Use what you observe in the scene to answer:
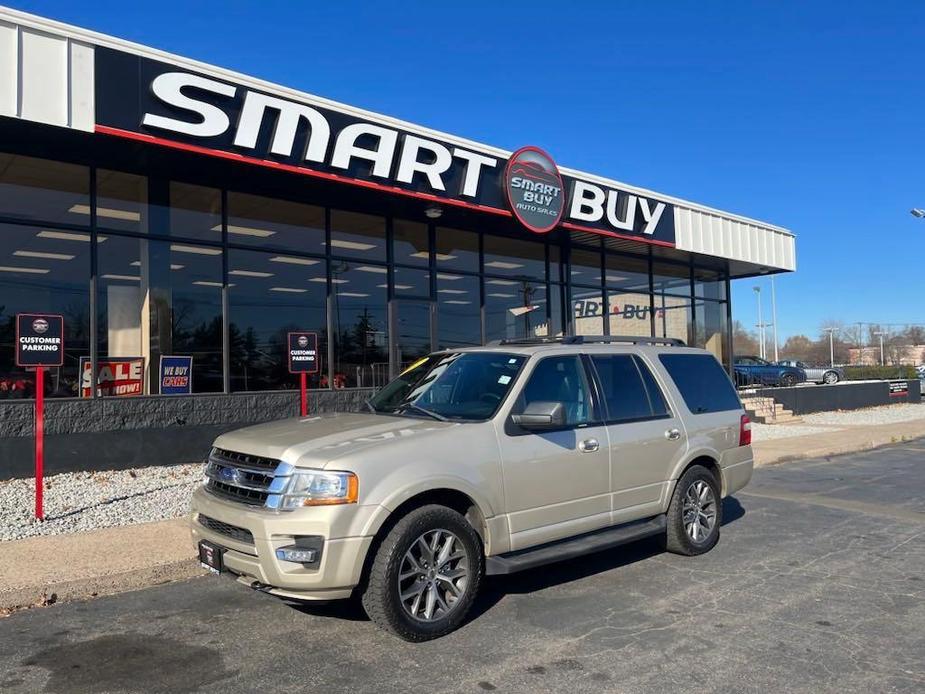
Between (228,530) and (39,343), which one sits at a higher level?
(39,343)

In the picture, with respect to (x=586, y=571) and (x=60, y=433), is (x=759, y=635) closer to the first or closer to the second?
(x=586, y=571)

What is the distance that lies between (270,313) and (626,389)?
25.4 ft

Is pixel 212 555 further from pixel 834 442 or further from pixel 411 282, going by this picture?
pixel 834 442

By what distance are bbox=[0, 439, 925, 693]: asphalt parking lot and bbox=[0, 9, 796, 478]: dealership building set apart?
5794 mm

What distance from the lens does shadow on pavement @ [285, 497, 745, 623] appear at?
16.2 ft

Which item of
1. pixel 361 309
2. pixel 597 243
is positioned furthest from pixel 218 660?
pixel 597 243

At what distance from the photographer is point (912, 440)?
1655 centimetres

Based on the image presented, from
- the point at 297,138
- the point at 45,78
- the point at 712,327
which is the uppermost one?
the point at 45,78

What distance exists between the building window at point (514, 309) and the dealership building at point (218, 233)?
10cm

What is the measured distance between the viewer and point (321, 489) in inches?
166

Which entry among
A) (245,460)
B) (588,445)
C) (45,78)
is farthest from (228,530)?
(45,78)

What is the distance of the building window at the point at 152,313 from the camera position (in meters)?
10.6

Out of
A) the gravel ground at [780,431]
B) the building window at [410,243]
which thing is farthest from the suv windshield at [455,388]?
the gravel ground at [780,431]

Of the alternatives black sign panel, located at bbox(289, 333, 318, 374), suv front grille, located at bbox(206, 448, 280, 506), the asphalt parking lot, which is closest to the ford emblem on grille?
suv front grille, located at bbox(206, 448, 280, 506)
